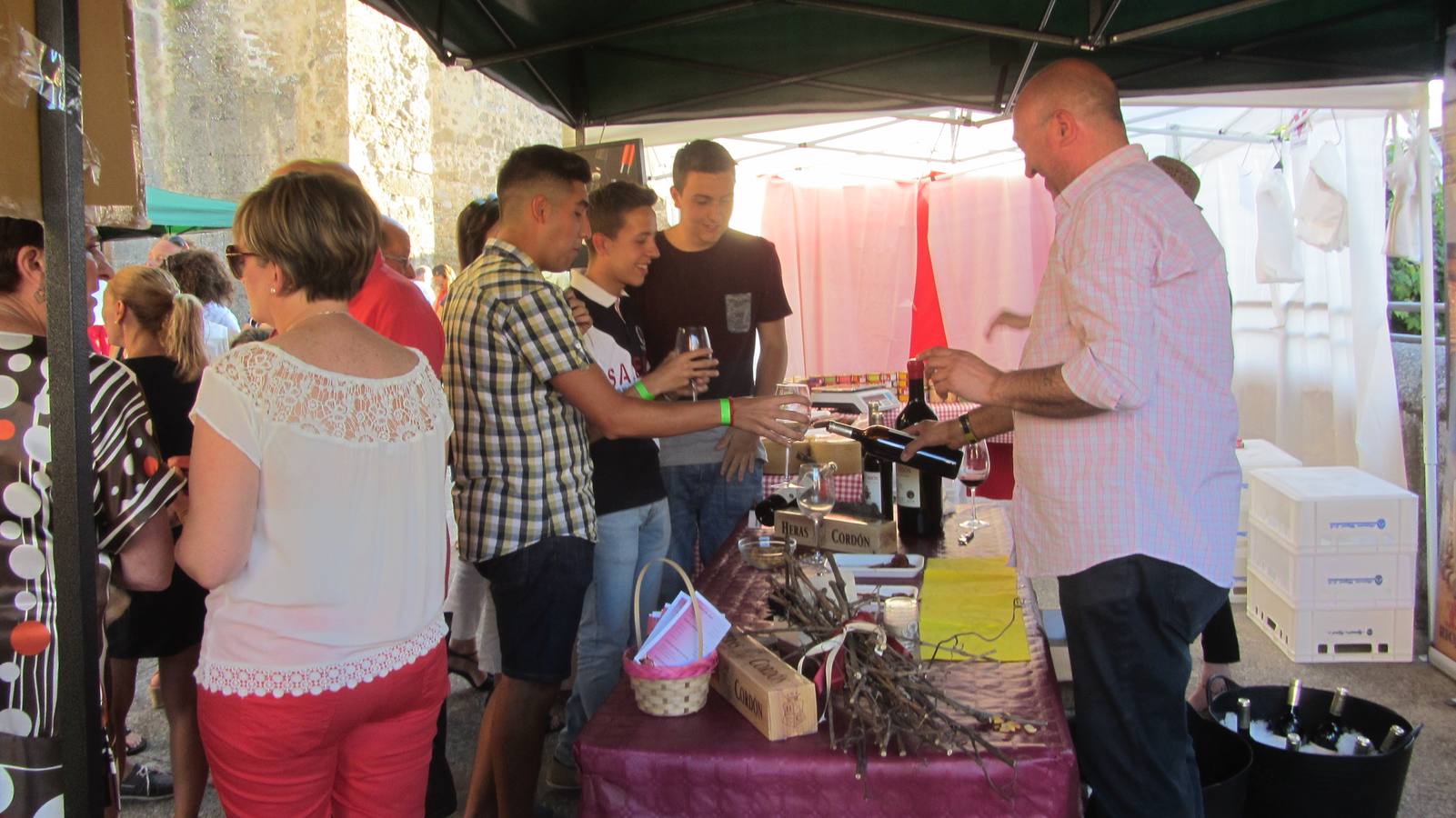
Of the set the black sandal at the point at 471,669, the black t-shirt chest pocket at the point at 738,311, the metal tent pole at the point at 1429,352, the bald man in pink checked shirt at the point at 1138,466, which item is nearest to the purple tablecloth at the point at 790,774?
the bald man in pink checked shirt at the point at 1138,466

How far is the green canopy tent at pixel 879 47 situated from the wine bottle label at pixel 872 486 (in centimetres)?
155

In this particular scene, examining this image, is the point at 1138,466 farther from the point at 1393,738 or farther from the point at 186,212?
the point at 186,212

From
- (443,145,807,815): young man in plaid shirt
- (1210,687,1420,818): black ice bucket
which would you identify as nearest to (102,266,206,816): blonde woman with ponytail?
(443,145,807,815): young man in plaid shirt

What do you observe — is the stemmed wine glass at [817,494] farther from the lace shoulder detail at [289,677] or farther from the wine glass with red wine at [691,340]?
the lace shoulder detail at [289,677]

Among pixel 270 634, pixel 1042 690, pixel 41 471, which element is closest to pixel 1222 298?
pixel 1042 690

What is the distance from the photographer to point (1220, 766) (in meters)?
2.41

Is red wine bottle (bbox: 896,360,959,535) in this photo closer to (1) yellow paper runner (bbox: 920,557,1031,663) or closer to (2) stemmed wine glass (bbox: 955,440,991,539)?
(2) stemmed wine glass (bbox: 955,440,991,539)

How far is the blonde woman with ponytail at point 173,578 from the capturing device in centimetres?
250

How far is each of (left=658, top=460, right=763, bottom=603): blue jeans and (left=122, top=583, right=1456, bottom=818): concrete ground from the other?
2.65 feet

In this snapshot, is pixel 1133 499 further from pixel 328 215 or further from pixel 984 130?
pixel 984 130

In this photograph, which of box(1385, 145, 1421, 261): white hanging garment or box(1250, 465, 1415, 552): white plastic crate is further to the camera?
box(1385, 145, 1421, 261): white hanging garment

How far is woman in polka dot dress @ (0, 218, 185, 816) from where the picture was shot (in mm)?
1240

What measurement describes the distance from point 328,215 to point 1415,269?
771cm

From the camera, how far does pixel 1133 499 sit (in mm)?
1718
